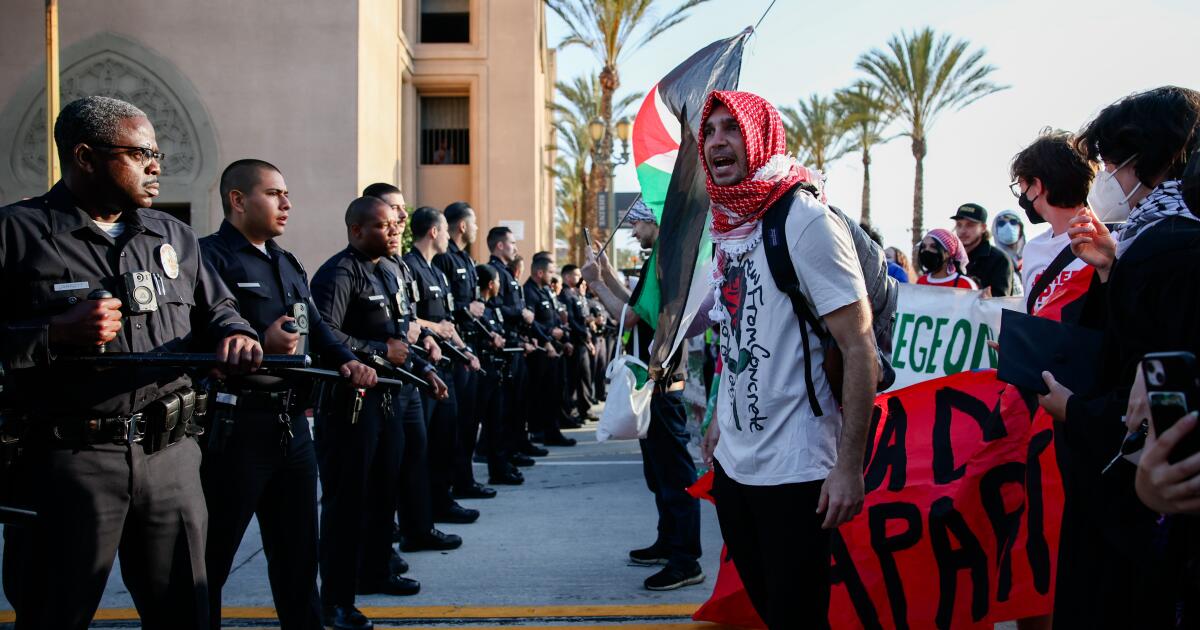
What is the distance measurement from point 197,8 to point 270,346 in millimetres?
20426

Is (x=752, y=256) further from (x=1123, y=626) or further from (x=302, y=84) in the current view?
(x=302, y=84)

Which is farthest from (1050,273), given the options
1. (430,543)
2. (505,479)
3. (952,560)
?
(505,479)

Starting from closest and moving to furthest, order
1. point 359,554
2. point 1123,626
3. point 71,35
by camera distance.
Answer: point 1123,626, point 359,554, point 71,35

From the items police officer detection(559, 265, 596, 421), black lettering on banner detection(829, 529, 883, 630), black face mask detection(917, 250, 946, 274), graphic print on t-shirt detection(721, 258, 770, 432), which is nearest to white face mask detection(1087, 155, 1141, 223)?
graphic print on t-shirt detection(721, 258, 770, 432)

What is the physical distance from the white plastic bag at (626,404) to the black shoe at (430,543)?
1.55 m

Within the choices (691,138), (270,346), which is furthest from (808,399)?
(270,346)

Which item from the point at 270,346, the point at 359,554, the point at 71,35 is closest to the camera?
the point at 270,346

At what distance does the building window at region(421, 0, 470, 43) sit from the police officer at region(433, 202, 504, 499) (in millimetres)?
23820

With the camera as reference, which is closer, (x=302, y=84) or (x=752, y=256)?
(x=752, y=256)

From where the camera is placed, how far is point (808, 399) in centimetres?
280

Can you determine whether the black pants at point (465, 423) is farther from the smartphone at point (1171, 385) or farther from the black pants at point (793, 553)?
the smartphone at point (1171, 385)

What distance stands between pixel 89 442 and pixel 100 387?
6.8 inches

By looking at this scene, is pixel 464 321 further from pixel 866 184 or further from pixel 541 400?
pixel 866 184

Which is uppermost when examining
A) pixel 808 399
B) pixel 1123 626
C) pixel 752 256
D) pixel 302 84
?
pixel 302 84
